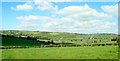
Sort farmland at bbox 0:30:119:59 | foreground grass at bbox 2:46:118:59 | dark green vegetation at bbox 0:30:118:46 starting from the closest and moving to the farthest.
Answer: foreground grass at bbox 2:46:118:59 < farmland at bbox 0:30:119:59 < dark green vegetation at bbox 0:30:118:46

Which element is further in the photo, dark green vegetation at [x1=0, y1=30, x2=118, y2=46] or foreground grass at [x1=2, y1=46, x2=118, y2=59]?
dark green vegetation at [x1=0, y1=30, x2=118, y2=46]

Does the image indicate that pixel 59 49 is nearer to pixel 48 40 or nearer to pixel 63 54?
pixel 63 54

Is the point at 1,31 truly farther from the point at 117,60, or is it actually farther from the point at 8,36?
the point at 117,60

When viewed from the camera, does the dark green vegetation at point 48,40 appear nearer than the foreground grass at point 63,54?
No

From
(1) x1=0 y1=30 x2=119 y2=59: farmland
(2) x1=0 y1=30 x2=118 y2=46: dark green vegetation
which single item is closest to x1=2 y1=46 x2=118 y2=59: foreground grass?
(1) x1=0 y1=30 x2=119 y2=59: farmland

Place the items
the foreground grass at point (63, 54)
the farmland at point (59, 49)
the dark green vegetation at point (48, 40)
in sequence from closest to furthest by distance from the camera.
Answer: the foreground grass at point (63, 54)
the farmland at point (59, 49)
the dark green vegetation at point (48, 40)

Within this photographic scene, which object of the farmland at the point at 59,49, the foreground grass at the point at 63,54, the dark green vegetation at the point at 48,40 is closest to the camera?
the foreground grass at the point at 63,54

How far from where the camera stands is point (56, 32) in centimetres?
14425

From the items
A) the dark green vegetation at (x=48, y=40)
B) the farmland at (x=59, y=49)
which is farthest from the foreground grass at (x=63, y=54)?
the dark green vegetation at (x=48, y=40)

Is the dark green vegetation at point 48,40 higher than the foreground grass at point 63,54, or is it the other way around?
the dark green vegetation at point 48,40

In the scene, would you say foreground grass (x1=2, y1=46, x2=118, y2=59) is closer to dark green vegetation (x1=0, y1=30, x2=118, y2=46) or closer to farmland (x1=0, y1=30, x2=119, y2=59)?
farmland (x1=0, y1=30, x2=119, y2=59)

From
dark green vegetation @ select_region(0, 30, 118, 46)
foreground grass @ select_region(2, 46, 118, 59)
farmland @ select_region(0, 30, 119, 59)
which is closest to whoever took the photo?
foreground grass @ select_region(2, 46, 118, 59)

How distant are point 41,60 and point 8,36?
6076 cm

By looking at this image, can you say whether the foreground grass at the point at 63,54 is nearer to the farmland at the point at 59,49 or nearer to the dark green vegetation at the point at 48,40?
the farmland at the point at 59,49
